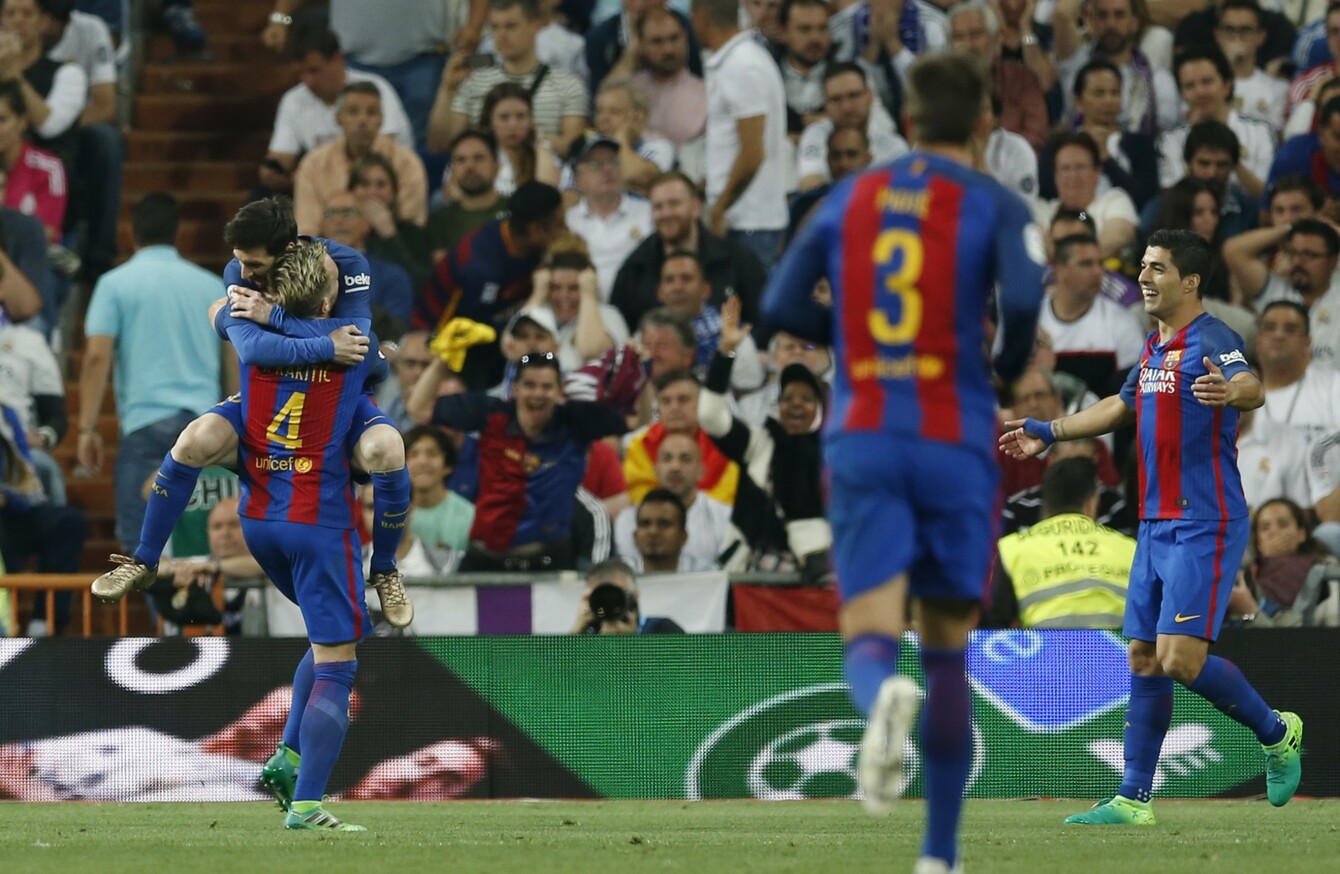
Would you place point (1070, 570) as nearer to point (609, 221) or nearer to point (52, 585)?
point (609, 221)

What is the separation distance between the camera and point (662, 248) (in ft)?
46.6

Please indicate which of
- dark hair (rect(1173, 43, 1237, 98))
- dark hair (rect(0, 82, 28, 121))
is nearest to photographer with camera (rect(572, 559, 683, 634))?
dark hair (rect(1173, 43, 1237, 98))

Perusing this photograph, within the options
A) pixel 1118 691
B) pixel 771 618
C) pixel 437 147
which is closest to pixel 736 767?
pixel 771 618

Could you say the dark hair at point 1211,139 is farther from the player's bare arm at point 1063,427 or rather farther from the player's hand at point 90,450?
the player's hand at point 90,450

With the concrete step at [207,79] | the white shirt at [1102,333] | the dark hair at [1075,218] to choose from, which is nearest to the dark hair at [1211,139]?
the dark hair at [1075,218]

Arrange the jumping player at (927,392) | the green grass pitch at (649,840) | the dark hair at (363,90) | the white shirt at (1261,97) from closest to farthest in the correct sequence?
1. the jumping player at (927,392)
2. the green grass pitch at (649,840)
3. the dark hair at (363,90)
4. the white shirt at (1261,97)

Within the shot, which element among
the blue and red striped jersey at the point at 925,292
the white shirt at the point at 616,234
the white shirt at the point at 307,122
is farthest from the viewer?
the white shirt at the point at 307,122

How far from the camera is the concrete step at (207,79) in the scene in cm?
1842

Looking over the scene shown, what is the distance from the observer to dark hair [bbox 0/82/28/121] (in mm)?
15062

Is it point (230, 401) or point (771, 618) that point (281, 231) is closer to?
point (230, 401)

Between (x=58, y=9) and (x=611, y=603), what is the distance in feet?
25.9

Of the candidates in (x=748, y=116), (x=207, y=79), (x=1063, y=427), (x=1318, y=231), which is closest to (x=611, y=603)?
(x=1063, y=427)

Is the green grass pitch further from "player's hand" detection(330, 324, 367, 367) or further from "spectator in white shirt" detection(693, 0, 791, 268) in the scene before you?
"spectator in white shirt" detection(693, 0, 791, 268)

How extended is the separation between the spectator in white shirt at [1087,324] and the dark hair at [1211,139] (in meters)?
1.38
